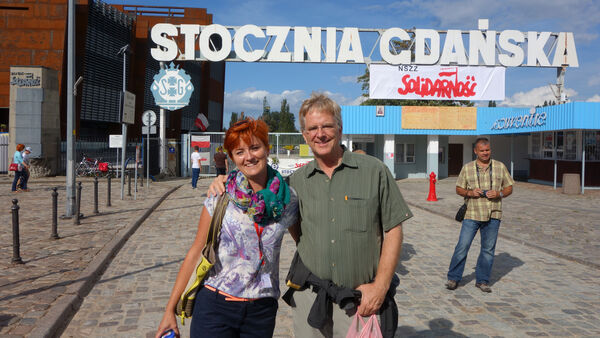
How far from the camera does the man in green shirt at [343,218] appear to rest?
Answer: 2.54 meters

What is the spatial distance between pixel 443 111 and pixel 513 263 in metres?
22.1

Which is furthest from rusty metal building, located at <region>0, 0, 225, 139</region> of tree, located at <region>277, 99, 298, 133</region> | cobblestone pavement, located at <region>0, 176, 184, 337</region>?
tree, located at <region>277, 99, 298, 133</region>

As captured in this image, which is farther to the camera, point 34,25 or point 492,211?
point 34,25

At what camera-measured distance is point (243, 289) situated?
2.54 m

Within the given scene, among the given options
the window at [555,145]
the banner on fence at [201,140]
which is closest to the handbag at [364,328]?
the window at [555,145]

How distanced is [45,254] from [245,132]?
613cm

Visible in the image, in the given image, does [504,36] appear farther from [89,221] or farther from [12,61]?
[12,61]

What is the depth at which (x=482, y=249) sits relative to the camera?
6027 millimetres

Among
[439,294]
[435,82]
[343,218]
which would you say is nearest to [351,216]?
[343,218]

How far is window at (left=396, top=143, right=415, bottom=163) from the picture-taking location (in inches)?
1196

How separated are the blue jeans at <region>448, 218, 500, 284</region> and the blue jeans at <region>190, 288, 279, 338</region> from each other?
13.3 feet

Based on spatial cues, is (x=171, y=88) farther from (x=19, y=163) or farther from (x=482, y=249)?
(x=482, y=249)

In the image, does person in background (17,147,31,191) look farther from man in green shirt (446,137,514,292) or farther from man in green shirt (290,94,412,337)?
man in green shirt (290,94,412,337)

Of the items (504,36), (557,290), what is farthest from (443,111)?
(557,290)
